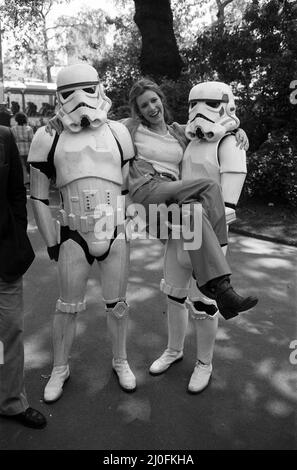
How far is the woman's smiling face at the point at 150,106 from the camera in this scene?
273 centimetres

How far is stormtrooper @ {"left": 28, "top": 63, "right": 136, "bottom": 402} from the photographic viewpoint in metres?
2.50

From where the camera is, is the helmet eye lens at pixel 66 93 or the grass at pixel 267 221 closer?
the helmet eye lens at pixel 66 93

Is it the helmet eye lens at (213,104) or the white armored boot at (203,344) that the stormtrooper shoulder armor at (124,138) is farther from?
the white armored boot at (203,344)

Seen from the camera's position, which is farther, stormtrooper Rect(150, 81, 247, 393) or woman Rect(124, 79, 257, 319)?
stormtrooper Rect(150, 81, 247, 393)

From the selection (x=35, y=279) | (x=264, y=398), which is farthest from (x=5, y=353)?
(x=35, y=279)

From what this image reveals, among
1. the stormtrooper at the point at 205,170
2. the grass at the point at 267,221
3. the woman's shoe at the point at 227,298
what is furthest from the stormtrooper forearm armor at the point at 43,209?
the grass at the point at 267,221

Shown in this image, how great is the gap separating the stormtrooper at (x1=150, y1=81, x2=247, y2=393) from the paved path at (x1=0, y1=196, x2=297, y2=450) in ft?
0.78

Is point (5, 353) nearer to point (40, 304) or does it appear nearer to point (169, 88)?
point (40, 304)

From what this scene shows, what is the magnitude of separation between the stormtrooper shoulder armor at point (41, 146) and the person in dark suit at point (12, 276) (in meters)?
0.17

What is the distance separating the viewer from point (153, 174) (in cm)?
269

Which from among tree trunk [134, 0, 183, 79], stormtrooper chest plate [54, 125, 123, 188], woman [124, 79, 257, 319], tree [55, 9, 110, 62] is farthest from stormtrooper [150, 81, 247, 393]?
tree [55, 9, 110, 62]

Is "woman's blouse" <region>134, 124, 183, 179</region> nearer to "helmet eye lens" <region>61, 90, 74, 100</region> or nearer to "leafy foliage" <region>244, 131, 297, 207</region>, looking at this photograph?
"helmet eye lens" <region>61, 90, 74, 100</region>

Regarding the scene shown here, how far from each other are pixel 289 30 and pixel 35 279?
20.4 feet

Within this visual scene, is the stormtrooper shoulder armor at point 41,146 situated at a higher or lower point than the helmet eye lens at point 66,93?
lower
